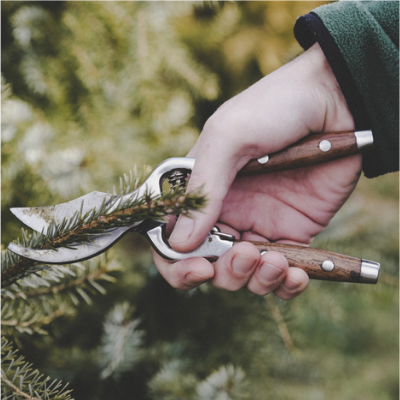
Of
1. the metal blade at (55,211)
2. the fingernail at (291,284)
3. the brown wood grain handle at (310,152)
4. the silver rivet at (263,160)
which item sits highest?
the metal blade at (55,211)

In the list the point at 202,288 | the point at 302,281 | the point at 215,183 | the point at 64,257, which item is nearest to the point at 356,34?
the point at 215,183

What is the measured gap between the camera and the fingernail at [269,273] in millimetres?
991

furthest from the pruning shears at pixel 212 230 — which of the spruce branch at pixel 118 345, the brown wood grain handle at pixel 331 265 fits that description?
the spruce branch at pixel 118 345

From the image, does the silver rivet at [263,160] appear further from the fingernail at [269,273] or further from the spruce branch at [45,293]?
the spruce branch at [45,293]

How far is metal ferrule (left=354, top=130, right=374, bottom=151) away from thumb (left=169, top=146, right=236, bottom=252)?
40 cm

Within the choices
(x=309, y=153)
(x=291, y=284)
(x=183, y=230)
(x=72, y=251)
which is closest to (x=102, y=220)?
(x=72, y=251)

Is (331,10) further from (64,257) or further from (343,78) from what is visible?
(64,257)

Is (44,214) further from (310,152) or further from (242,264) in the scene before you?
(310,152)

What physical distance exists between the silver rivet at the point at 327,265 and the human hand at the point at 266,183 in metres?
0.06

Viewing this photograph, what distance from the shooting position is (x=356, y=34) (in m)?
1.17

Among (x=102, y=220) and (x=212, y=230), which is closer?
(x=102, y=220)

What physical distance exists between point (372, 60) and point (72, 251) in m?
0.97

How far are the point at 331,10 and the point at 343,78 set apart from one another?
0.19 metres

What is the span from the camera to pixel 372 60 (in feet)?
3.95
